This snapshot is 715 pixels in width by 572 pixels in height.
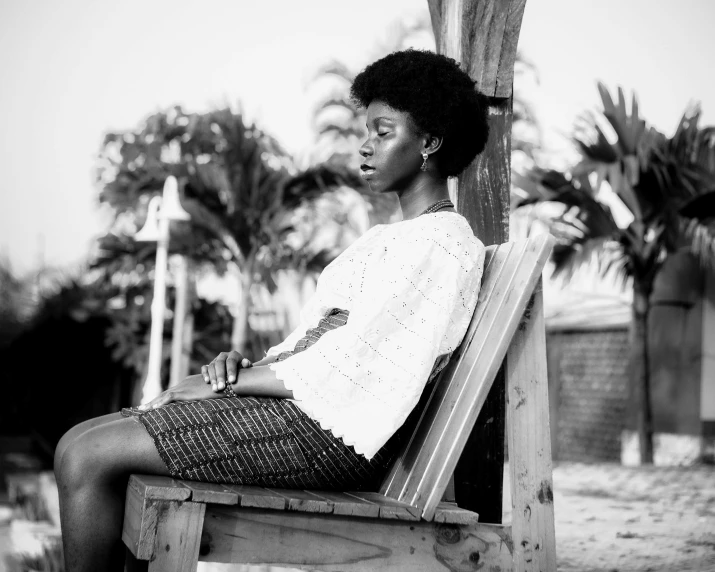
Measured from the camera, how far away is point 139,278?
11.9m

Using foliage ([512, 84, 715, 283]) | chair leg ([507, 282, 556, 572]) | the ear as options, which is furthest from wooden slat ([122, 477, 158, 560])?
foliage ([512, 84, 715, 283])

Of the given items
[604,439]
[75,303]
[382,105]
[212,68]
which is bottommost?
[604,439]

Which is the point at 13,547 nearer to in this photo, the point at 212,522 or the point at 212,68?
the point at 212,522

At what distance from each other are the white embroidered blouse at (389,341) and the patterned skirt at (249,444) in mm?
72

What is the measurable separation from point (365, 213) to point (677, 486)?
20.2 ft

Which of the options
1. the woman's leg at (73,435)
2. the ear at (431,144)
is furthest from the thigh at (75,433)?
the ear at (431,144)

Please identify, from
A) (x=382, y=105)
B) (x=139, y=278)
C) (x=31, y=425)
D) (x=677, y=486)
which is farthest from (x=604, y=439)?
(x=382, y=105)

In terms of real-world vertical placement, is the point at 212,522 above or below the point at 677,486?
above

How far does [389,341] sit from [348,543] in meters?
0.48

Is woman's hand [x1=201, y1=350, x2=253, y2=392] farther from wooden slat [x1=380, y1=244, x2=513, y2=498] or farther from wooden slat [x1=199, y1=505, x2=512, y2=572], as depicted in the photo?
wooden slat [x1=380, y1=244, x2=513, y2=498]

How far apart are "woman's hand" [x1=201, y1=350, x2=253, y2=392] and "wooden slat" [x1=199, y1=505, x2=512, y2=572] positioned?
0.35 metres

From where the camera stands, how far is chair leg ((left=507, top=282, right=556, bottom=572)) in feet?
7.20

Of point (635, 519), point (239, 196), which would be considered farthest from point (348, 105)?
point (635, 519)

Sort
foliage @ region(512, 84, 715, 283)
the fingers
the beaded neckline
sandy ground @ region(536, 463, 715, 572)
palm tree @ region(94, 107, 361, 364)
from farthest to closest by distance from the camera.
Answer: palm tree @ region(94, 107, 361, 364)
foliage @ region(512, 84, 715, 283)
sandy ground @ region(536, 463, 715, 572)
the beaded neckline
the fingers
